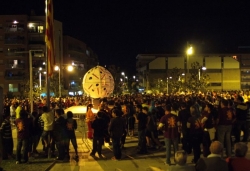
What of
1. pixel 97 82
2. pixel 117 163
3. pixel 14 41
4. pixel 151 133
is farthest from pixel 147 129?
pixel 14 41

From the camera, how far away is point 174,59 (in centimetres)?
10388

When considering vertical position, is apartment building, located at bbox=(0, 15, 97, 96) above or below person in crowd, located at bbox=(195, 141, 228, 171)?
above

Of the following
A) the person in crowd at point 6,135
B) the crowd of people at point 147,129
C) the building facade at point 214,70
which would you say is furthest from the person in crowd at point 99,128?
the building facade at point 214,70

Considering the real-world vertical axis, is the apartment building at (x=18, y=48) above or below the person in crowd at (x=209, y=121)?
above

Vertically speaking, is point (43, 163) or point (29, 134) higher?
point (29, 134)

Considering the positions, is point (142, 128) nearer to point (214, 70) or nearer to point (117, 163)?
point (117, 163)

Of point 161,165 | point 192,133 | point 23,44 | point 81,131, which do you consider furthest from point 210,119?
point 23,44

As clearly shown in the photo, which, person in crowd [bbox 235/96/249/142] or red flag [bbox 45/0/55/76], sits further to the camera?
person in crowd [bbox 235/96/249/142]

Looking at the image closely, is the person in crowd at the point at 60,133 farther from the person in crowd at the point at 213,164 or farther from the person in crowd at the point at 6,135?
the person in crowd at the point at 213,164

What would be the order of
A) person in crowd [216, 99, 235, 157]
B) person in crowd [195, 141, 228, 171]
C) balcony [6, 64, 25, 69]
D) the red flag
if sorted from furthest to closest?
1. balcony [6, 64, 25, 69]
2. the red flag
3. person in crowd [216, 99, 235, 157]
4. person in crowd [195, 141, 228, 171]

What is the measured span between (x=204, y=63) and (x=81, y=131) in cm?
8534

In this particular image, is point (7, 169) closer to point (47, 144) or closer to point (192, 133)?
point (47, 144)

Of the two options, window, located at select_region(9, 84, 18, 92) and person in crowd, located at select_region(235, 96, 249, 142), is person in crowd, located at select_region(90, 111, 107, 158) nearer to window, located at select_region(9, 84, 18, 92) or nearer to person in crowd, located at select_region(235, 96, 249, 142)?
person in crowd, located at select_region(235, 96, 249, 142)

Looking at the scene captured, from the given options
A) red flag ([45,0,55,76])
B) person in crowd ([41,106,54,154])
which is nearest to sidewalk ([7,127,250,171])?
person in crowd ([41,106,54,154])
